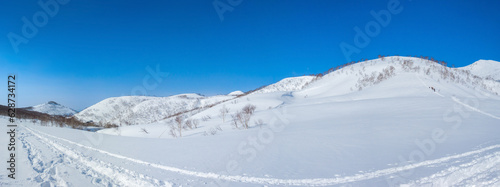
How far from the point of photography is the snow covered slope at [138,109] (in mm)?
66812

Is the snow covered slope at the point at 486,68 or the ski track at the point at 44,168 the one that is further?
the snow covered slope at the point at 486,68

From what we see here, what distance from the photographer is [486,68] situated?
58.9m

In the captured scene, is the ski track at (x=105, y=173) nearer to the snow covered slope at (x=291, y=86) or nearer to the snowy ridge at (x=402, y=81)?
the snowy ridge at (x=402, y=81)

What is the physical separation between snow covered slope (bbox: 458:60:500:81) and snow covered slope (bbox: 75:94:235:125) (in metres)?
70.1

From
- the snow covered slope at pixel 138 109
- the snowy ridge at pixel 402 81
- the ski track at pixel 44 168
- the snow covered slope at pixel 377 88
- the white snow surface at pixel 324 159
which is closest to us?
the white snow surface at pixel 324 159

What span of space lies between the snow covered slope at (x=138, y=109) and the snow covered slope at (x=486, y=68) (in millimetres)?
70101

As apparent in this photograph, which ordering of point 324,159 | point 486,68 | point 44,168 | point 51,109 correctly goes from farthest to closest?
1. point 51,109
2. point 486,68
3. point 324,159
4. point 44,168

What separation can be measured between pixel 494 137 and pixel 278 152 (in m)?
7.69

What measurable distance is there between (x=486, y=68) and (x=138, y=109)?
10091cm

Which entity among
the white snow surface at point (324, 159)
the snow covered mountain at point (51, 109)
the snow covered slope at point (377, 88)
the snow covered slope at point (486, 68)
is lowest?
the white snow surface at point (324, 159)

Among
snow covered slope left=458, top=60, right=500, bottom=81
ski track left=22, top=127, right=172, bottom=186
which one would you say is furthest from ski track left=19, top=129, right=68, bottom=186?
snow covered slope left=458, top=60, right=500, bottom=81

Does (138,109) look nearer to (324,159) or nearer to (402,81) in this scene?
(402,81)

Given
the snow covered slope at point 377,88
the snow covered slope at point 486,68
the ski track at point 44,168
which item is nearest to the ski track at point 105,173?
the ski track at point 44,168

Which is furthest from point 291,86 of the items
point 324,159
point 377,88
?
point 324,159
